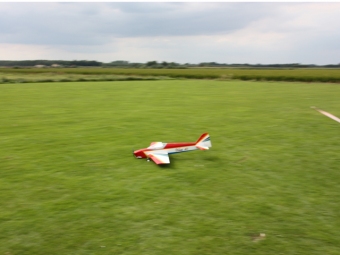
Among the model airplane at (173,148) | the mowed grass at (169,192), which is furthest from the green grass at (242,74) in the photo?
the model airplane at (173,148)

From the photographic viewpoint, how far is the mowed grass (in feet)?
9.33

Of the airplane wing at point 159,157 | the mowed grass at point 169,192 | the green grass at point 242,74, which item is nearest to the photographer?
the mowed grass at point 169,192

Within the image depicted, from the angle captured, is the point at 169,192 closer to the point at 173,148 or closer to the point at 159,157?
the point at 159,157

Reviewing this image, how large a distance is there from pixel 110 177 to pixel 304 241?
260 centimetres

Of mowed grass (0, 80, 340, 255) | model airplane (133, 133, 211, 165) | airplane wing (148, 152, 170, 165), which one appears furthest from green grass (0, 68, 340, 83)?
airplane wing (148, 152, 170, 165)

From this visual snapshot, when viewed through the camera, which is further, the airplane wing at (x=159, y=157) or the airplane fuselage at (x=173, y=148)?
the airplane fuselage at (x=173, y=148)

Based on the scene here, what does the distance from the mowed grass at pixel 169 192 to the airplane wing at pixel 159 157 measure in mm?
134

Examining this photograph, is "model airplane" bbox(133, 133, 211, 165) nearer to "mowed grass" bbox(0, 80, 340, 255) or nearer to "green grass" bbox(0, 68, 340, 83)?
"mowed grass" bbox(0, 80, 340, 255)

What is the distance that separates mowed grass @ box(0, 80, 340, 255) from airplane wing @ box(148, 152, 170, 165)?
13cm

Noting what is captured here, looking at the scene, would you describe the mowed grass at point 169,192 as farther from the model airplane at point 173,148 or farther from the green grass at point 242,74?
the green grass at point 242,74

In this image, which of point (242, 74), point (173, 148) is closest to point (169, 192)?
point (173, 148)

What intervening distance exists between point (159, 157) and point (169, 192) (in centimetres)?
105

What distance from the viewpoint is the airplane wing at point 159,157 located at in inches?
183

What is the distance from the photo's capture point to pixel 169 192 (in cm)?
384
